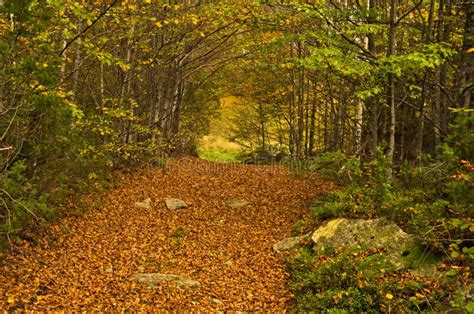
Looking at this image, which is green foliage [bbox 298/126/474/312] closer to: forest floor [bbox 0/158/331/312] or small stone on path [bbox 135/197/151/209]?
forest floor [bbox 0/158/331/312]

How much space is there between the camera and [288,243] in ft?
30.8

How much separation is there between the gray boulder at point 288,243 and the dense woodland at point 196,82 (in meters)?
2.21

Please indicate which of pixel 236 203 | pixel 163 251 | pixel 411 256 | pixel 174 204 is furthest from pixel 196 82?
pixel 411 256

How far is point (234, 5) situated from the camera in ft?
40.4

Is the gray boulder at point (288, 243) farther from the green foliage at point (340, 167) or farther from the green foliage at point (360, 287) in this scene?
the green foliage at point (340, 167)

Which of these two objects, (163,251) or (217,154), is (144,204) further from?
(217,154)

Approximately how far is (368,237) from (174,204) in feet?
20.0

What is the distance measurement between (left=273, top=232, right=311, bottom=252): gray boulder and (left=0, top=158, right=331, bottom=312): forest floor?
0.23 meters

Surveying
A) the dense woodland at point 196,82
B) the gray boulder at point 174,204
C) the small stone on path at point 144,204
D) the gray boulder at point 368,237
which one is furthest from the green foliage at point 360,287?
the small stone on path at point 144,204

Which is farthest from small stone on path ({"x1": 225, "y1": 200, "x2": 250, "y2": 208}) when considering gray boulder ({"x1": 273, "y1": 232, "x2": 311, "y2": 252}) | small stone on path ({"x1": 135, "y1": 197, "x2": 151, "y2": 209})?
gray boulder ({"x1": 273, "y1": 232, "x2": 311, "y2": 252})

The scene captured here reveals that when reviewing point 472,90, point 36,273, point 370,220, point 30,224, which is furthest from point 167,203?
point 472,90

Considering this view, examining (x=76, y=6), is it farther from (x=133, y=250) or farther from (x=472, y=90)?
(x=472, y=90)

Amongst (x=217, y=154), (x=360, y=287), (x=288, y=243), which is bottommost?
(x=288, y=243)

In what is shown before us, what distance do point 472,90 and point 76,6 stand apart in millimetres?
Result: 8105
